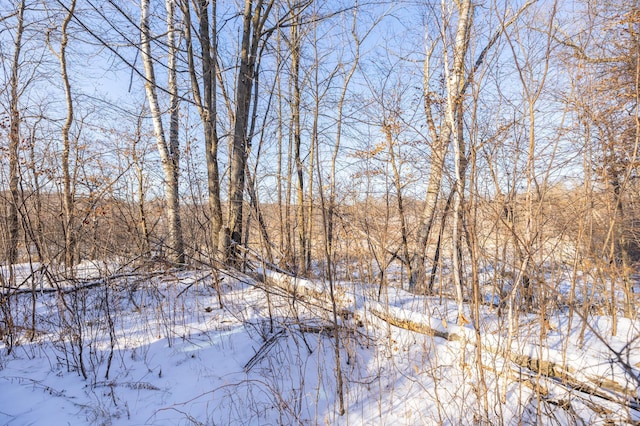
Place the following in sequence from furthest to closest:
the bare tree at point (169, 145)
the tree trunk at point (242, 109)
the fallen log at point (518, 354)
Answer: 1. the bare tree at point (169, 145)
2. the tree trunk at point (242, 109)
3. the fallen log at point (518, 354)

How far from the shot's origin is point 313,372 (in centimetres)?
244

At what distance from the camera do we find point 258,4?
4.93 metres

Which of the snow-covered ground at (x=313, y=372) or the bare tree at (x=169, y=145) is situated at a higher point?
the bare tree at (x=169, y=145)

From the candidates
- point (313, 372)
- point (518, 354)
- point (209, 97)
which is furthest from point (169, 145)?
point (518, 354)

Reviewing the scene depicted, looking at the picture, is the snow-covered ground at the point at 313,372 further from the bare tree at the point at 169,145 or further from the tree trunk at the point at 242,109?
the bare tree at the point at 169,145

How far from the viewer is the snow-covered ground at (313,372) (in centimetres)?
189

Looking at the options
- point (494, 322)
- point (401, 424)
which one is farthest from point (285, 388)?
point (494, 322)

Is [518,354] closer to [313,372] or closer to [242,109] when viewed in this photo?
[313,372]

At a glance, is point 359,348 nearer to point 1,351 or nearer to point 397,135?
point 397,135

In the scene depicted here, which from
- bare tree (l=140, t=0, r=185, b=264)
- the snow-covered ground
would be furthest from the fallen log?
bare tree (l=140, t=0, r=185, b=264)

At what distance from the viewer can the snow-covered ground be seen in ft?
6.22

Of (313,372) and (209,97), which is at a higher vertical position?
(209,97)

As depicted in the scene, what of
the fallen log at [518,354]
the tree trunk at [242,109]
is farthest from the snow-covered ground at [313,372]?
the tree trunk at [242,109]

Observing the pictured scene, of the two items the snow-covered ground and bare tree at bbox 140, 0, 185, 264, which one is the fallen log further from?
bare tree at bbox 140, 0, 185, 264
